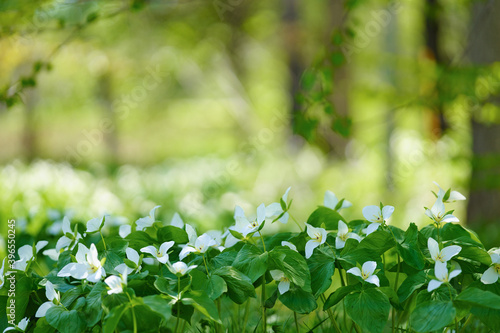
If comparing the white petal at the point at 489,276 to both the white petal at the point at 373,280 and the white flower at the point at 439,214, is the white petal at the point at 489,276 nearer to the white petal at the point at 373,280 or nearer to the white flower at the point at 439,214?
the white flower at the point at 439,214

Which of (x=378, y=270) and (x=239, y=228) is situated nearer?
(x=378, y=270)

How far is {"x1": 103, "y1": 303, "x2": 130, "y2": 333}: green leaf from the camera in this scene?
1269 millimetres

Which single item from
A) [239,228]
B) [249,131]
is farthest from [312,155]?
[239,228]

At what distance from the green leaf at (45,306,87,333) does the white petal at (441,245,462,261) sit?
3.21ft

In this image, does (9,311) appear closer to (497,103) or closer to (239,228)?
(239,228)

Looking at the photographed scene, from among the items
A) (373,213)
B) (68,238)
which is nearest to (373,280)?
(373,213)

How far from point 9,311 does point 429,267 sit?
1250 millimetres

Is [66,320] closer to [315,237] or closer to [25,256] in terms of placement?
[25,256]

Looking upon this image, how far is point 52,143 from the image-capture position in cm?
2475

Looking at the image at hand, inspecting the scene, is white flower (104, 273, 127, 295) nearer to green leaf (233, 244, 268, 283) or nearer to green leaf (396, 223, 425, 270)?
green leaf (233, 244, 268, 283)

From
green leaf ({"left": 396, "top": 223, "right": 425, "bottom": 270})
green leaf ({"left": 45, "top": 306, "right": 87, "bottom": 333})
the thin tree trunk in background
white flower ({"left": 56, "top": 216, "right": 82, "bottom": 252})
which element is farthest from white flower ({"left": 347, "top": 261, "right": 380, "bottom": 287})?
the thin tree trunk in background

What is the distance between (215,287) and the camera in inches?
57.8

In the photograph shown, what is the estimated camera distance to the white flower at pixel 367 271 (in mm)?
1451

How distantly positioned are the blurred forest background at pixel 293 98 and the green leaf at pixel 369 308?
4.20 feet
